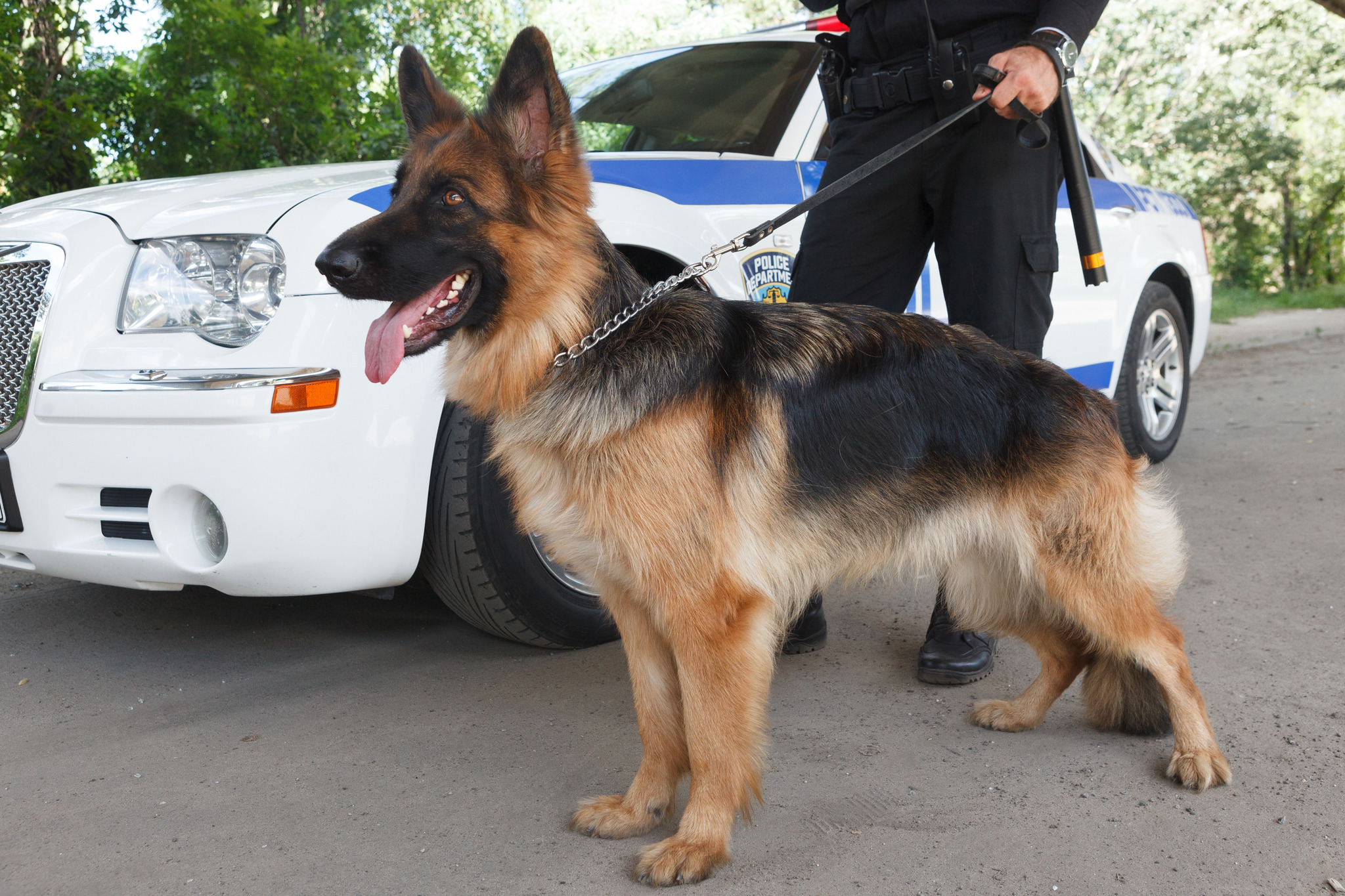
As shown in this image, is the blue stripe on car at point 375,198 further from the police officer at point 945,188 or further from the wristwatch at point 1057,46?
the wristwatch at point 1057,46

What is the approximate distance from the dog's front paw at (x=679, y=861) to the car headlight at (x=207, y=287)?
1635mm

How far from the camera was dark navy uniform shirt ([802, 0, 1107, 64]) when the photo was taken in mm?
2834

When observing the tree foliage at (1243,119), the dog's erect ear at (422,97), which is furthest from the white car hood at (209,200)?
the tree foliage at (1243,119)

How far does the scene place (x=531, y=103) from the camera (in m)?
2.24

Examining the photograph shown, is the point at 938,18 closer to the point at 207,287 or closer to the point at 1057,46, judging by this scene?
the point at 1057,46

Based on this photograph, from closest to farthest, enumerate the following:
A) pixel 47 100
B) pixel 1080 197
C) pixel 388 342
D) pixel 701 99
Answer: pixel 388 342 → pixel 1080 197 → pixel 701 99 → pixel 47 100

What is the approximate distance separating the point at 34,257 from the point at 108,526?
2.72 ft

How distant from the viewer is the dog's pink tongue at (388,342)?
86.0 inches

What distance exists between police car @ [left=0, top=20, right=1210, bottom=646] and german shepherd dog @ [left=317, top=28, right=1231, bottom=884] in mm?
472

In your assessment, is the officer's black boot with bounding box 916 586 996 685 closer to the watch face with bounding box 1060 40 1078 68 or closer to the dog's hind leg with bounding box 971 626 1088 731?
the dog's hind leg with bounding box 971 626 1088 731

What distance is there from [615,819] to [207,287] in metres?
1.77

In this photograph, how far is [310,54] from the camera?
6.41m

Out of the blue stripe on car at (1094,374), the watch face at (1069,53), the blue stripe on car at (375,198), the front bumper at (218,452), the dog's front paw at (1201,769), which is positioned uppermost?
the watch face at (1069,53)

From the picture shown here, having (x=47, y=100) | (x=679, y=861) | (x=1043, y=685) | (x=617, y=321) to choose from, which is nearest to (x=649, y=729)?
(x=679, y=861)
